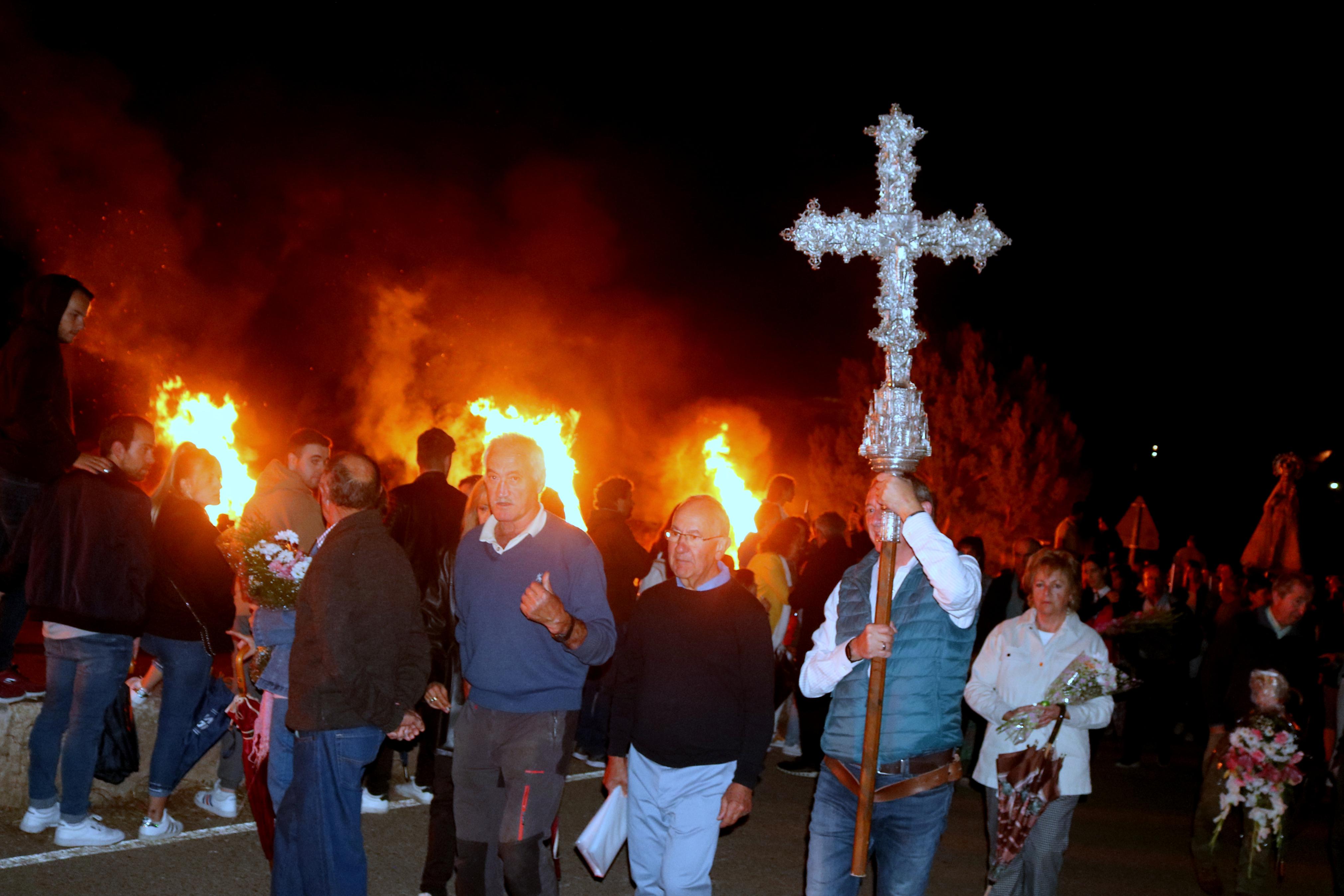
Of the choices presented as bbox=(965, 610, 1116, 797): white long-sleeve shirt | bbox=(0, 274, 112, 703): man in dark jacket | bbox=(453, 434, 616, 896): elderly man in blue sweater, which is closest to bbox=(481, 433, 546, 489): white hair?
bbox=(453, 434, 616, 896): elderly man in blue sweater

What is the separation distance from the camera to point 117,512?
243 inches

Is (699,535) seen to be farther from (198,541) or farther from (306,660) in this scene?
(198,541)

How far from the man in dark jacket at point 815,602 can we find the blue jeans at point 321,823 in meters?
4.97

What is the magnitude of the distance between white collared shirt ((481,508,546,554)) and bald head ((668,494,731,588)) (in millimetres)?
612

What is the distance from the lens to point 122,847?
6.07 metres

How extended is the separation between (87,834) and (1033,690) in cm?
511

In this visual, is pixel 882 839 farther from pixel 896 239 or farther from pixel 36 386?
pixel 36 386

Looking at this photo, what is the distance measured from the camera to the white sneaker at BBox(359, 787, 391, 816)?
23.6 feet

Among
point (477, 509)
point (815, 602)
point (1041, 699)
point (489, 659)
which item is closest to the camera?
point (489, 659)

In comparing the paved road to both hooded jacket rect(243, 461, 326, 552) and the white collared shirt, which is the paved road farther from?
the white collared shirt

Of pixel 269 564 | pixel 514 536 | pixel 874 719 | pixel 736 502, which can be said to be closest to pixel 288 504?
pixel 269 564

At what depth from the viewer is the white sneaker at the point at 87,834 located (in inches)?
234

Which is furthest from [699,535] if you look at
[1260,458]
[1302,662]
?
[1260,458]

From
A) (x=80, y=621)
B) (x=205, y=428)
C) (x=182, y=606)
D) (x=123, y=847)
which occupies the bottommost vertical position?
(x=123, y=847)
